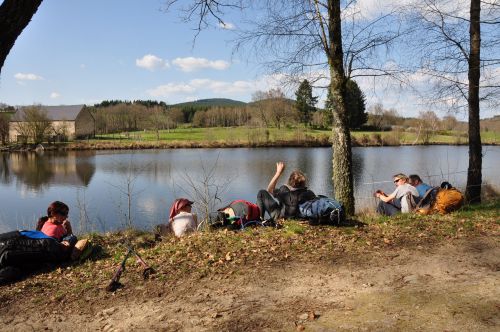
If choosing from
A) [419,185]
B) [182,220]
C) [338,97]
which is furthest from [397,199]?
[182,220]

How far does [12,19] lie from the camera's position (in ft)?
12.1

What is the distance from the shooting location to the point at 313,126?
246ft

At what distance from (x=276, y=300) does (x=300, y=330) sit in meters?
0.70

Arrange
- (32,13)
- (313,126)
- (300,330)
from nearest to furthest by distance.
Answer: (300,330), (32,13), (313,126)

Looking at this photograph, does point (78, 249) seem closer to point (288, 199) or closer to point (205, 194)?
point (288, 199)

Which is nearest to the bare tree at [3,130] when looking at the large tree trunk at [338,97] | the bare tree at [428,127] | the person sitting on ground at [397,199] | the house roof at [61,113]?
the house roof at [61,113]

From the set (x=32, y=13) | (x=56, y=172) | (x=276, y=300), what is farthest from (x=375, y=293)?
(x=56, y=172)

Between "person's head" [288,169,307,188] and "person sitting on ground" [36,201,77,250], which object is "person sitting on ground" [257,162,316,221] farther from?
"person sitting on ground" [36,201,77,250]

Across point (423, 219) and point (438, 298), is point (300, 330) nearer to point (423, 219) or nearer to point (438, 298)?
point (438, 298)

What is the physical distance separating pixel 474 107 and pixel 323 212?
5725 mm

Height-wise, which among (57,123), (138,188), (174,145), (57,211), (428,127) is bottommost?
(138,188)

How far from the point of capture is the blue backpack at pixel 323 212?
21.8 ft

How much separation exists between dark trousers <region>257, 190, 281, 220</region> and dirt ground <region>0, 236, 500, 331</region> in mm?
2114

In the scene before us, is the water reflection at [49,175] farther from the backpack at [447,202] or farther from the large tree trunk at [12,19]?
the large tree trunk at [12,19]
